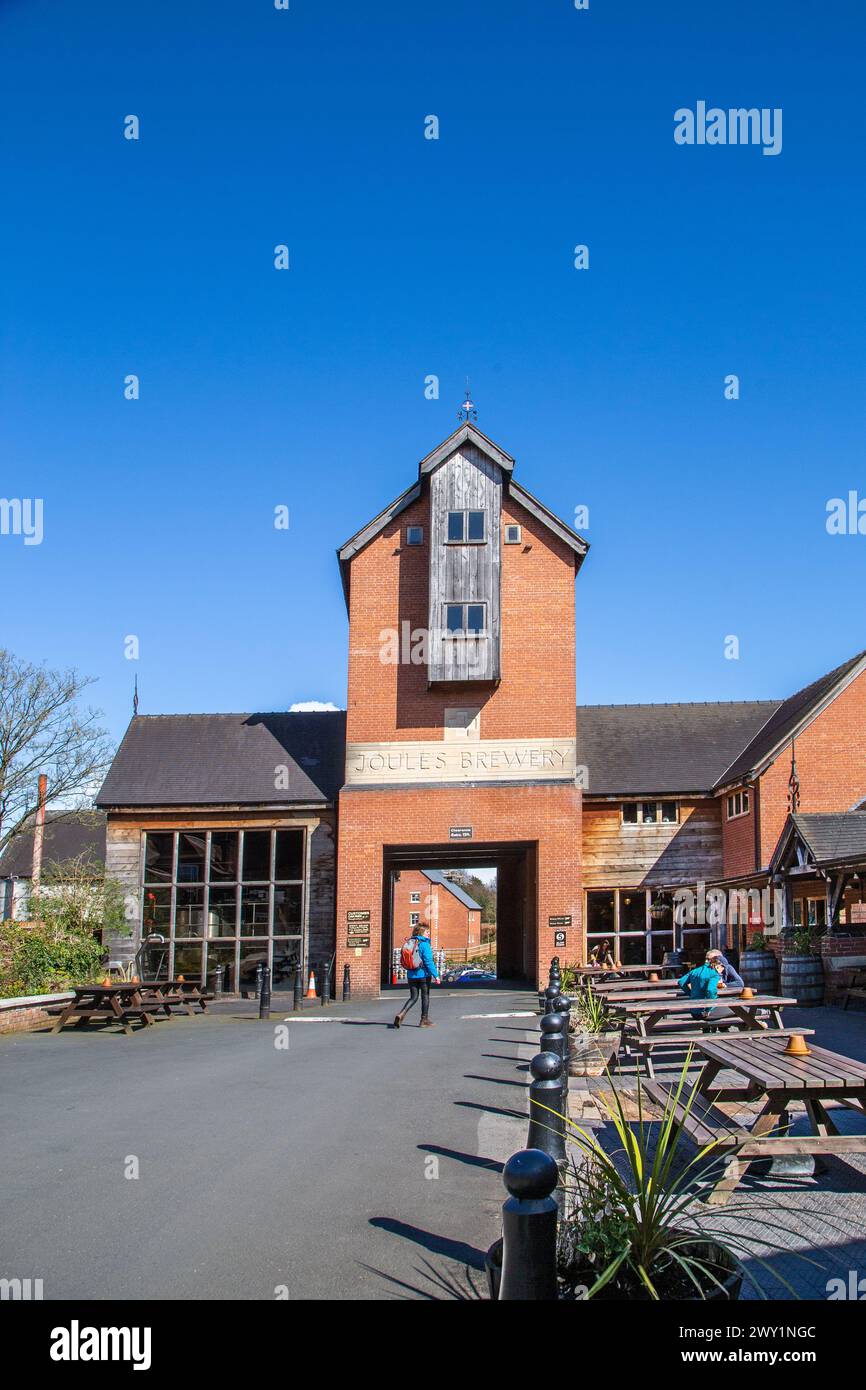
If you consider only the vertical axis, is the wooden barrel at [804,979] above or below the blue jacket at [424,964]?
below

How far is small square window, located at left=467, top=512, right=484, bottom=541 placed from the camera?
90.7 ft

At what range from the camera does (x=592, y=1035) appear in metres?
13.1

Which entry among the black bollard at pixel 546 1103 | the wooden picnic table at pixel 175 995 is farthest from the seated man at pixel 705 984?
the wooden picnic table at pixel 175 995

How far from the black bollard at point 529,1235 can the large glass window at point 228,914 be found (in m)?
24.9

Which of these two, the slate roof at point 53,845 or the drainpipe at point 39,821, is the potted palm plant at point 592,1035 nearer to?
the drainpipe at point 39,821

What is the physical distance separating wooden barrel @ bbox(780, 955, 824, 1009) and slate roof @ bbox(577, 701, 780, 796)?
9164 millimetres

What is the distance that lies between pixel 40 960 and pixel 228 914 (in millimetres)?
7329

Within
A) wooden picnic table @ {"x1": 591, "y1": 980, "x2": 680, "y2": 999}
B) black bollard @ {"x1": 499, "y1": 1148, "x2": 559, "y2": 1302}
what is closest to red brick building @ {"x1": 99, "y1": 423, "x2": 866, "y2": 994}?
wooden picnic table @ {"x1": 591, "y1": 980, "x2": 680, "y2": 999}

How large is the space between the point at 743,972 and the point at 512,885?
14458 mm

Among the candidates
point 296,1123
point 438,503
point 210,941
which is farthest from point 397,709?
point 296,1123

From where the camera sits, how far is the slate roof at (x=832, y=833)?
66.3ft

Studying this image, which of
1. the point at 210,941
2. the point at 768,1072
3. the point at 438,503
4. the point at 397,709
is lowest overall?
the point at 210,941
